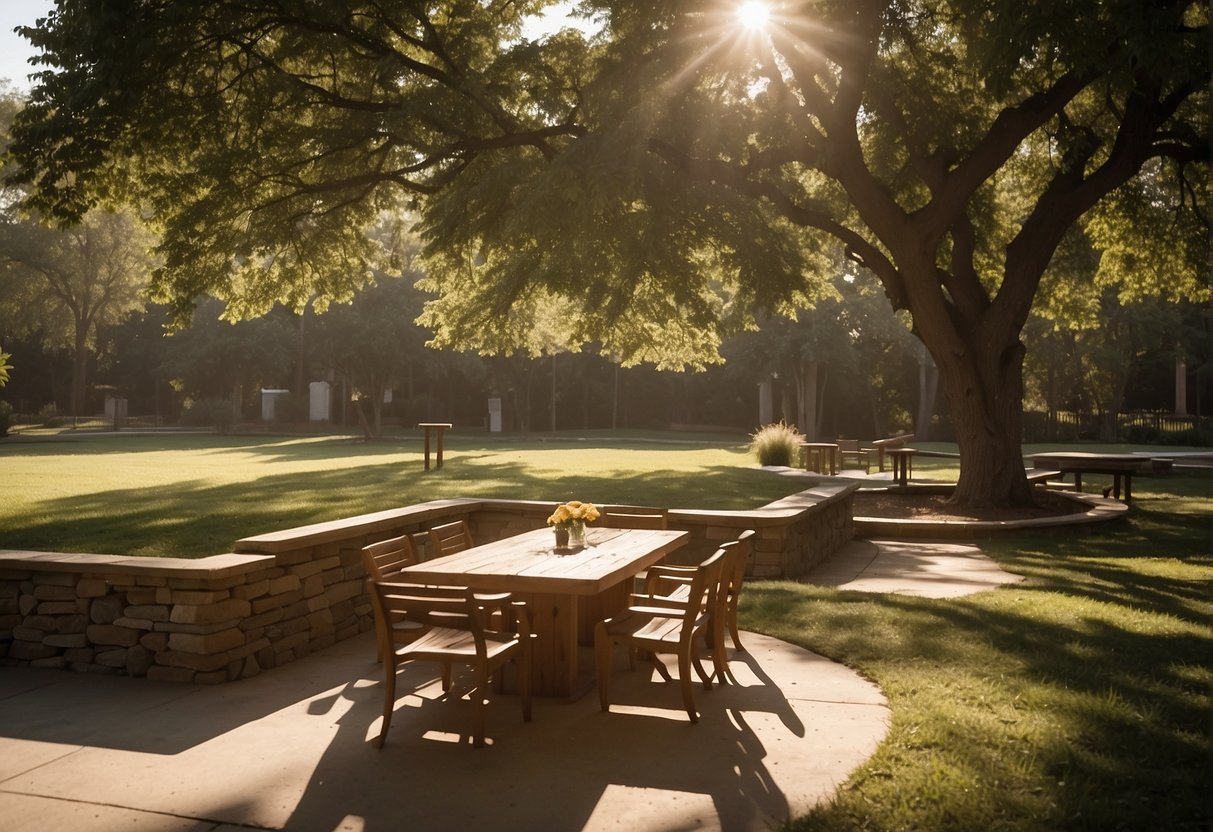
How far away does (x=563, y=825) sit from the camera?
404 centimetres

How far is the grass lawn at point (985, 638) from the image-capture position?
13.8ft

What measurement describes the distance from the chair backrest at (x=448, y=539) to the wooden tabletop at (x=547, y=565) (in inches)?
21.4

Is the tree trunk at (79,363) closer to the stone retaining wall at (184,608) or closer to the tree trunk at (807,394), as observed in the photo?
the tree trunk at (807,394)

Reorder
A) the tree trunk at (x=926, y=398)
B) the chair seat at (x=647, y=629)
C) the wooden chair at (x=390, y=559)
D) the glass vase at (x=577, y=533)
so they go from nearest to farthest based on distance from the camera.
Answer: the chair seat at (x=647, y=629) → the wooden chair at (x=390, y=559) → the glass vase at (x=577, y=533) → the tree trunk at (x=926, y=398)

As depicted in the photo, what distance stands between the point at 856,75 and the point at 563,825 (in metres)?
12.7

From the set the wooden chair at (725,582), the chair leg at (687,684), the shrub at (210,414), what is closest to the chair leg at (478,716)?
the chair leg at (687,684)

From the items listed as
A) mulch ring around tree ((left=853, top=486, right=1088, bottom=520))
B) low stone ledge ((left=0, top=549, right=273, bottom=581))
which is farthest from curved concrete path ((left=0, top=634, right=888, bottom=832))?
mulch ring around tree ((left=853, top=486, right=1088, bottom=520))

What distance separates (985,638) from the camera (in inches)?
281

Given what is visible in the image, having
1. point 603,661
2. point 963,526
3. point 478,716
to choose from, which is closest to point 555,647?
point 603,661

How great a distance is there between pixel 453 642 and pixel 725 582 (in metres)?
1.81

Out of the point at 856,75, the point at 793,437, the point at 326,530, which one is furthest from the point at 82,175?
the point at 793,437

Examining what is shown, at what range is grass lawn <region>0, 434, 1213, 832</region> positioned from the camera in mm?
4219

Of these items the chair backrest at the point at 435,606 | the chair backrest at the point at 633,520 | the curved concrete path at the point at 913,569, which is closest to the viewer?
the chair backrest at the point at 435,606

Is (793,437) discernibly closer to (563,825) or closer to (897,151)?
(897,151)
